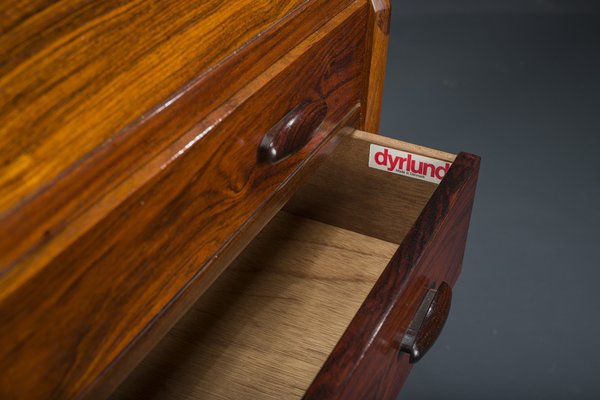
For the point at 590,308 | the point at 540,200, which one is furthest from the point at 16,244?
the point at 540,200

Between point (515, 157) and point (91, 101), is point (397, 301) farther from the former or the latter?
point (515, 157)

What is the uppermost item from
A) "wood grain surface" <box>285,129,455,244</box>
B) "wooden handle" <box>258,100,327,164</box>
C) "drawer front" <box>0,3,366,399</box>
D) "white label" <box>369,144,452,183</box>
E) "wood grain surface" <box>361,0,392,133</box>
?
"wood grain surface" <box>361,0,392,133</box>

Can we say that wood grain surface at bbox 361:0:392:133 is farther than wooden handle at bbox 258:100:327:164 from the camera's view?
Yes

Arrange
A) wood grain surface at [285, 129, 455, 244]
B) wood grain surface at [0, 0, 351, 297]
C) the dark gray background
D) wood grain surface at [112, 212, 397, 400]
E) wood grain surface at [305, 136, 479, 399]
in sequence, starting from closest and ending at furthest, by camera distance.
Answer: wood grain surface at [0, 0, 351, 297]
wood grain surface at [305, 136, 479, 399]
wood grain surface at [112, 212, 397, 400]
wood grain surface at [285, 129, 455, 244]
the dark gray background

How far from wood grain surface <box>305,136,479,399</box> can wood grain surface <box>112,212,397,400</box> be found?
100 millimetres

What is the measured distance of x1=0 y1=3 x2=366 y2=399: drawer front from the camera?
0.36m

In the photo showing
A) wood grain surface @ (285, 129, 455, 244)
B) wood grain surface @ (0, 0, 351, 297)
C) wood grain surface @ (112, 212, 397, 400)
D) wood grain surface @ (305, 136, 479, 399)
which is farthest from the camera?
wood grain surface @ (285, 129, 455, 244)

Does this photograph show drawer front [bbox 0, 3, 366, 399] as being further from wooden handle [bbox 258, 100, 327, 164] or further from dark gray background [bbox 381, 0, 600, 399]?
dark gray background [bbox 381, 0, 600, 399]

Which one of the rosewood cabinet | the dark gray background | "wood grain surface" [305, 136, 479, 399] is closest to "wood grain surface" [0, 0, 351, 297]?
the rosewood cabinet

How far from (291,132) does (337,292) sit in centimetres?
24

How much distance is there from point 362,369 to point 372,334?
23 millimetres

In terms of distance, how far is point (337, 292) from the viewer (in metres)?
0.75

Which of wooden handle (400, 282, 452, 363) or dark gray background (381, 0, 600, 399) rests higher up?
dark gray background (381, 0, 600, 399)

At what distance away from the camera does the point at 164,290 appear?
1.50 feet
